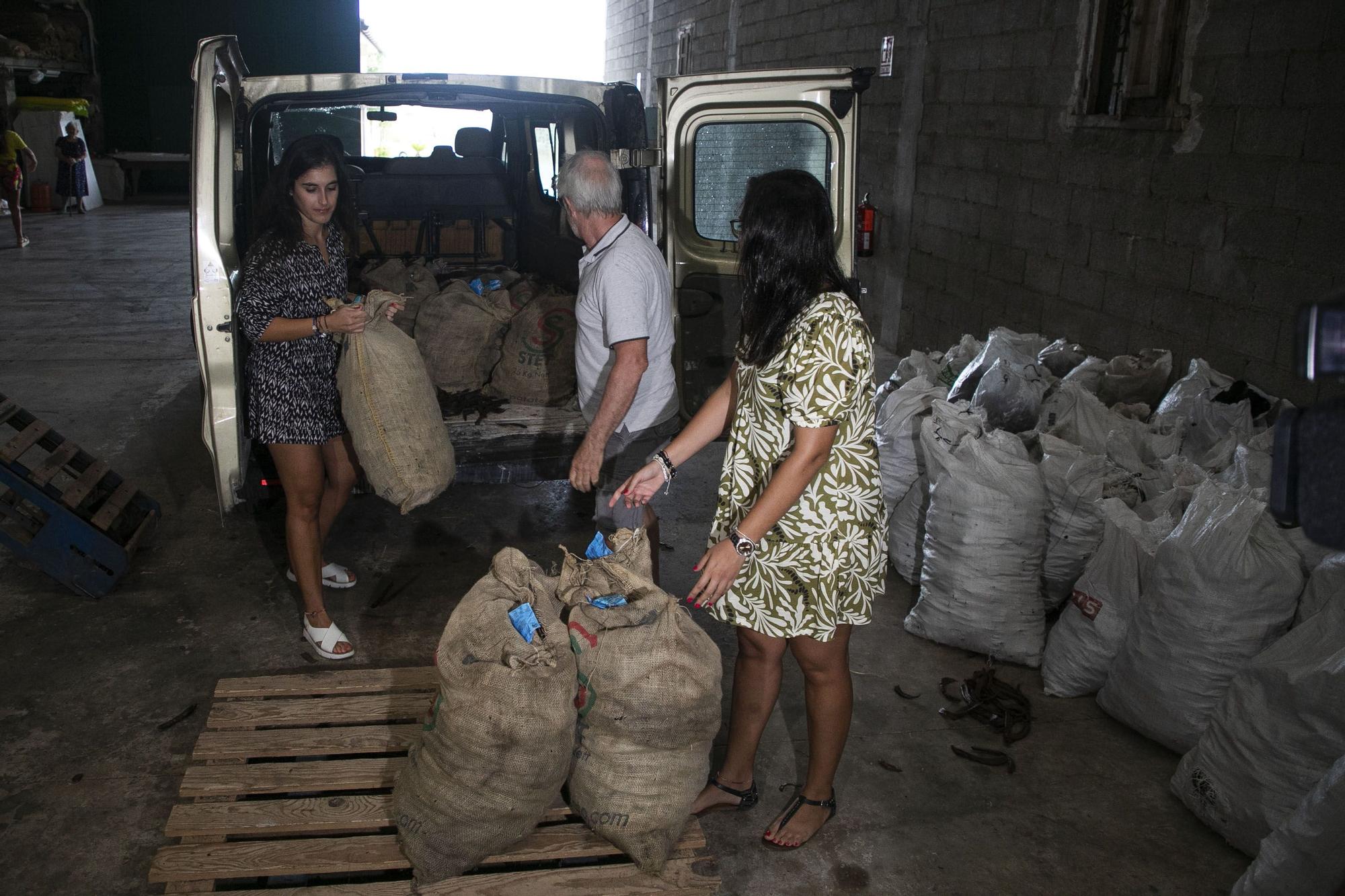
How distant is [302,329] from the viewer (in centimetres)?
304

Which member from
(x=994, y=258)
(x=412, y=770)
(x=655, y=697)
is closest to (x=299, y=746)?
(x=412, y=770)

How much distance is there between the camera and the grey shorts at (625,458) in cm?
314

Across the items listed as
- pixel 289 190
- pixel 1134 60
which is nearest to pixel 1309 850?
pixel 289 190

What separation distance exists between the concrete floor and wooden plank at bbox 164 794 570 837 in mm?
196

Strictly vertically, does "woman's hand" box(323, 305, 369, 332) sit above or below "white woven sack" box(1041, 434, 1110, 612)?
above

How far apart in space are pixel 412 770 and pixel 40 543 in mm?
2213

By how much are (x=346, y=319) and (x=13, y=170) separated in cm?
1283

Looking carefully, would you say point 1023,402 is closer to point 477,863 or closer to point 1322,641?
point 1322,641

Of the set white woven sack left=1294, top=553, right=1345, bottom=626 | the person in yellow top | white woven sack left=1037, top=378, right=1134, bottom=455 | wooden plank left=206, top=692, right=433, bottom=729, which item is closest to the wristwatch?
wooden plank left=206, top=692, right=433, bottom=729

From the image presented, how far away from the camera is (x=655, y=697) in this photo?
219 centimetres

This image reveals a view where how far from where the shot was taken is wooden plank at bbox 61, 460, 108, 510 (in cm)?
386

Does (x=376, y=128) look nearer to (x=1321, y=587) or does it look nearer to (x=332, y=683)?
(x=332, y=683)

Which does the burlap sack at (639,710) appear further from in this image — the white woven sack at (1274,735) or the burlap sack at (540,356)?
the burlap sack at (540,356)

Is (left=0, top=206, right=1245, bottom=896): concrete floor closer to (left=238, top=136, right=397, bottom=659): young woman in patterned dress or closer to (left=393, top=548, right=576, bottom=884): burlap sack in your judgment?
(left=238, top=136, right=397, bottom=659): young woman in patterned dress
